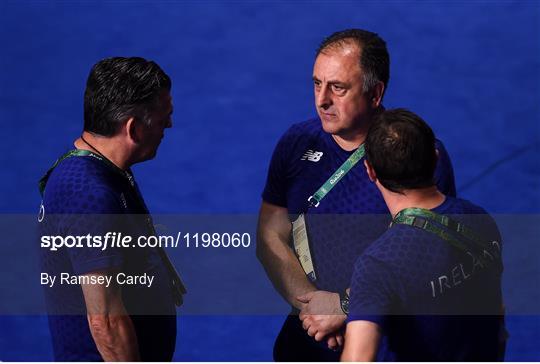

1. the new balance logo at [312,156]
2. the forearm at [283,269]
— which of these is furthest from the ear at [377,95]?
the forearm at [283,269]

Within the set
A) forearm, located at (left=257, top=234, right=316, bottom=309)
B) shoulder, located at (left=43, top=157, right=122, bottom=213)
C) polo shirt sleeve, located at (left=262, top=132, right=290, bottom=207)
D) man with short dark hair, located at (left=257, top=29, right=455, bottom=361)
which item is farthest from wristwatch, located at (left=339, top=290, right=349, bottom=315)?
shoulder, located at (left=43, top=157, right=122, bottom=213)

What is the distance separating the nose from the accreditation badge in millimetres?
434

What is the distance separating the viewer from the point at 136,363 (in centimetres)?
369

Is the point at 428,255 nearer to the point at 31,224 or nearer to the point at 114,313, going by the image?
the point at 114,313

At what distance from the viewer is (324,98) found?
414 cm

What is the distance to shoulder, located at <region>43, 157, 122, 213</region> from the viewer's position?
3.59 metres

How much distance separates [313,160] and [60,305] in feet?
3.70

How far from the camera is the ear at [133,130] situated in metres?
3.82

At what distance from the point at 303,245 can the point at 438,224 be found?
1070mm

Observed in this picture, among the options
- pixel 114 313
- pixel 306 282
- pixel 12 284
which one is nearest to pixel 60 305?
pixel 114 313

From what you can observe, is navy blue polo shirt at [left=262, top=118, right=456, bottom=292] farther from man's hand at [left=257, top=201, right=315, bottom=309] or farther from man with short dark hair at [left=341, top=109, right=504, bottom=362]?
man with short dark hair at [left=341, top=109, right=504, bottom=362]

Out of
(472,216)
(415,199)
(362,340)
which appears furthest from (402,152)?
(362,340)

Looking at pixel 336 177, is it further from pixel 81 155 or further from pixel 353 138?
pixel 81 155

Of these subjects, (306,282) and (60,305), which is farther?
(306,282)
